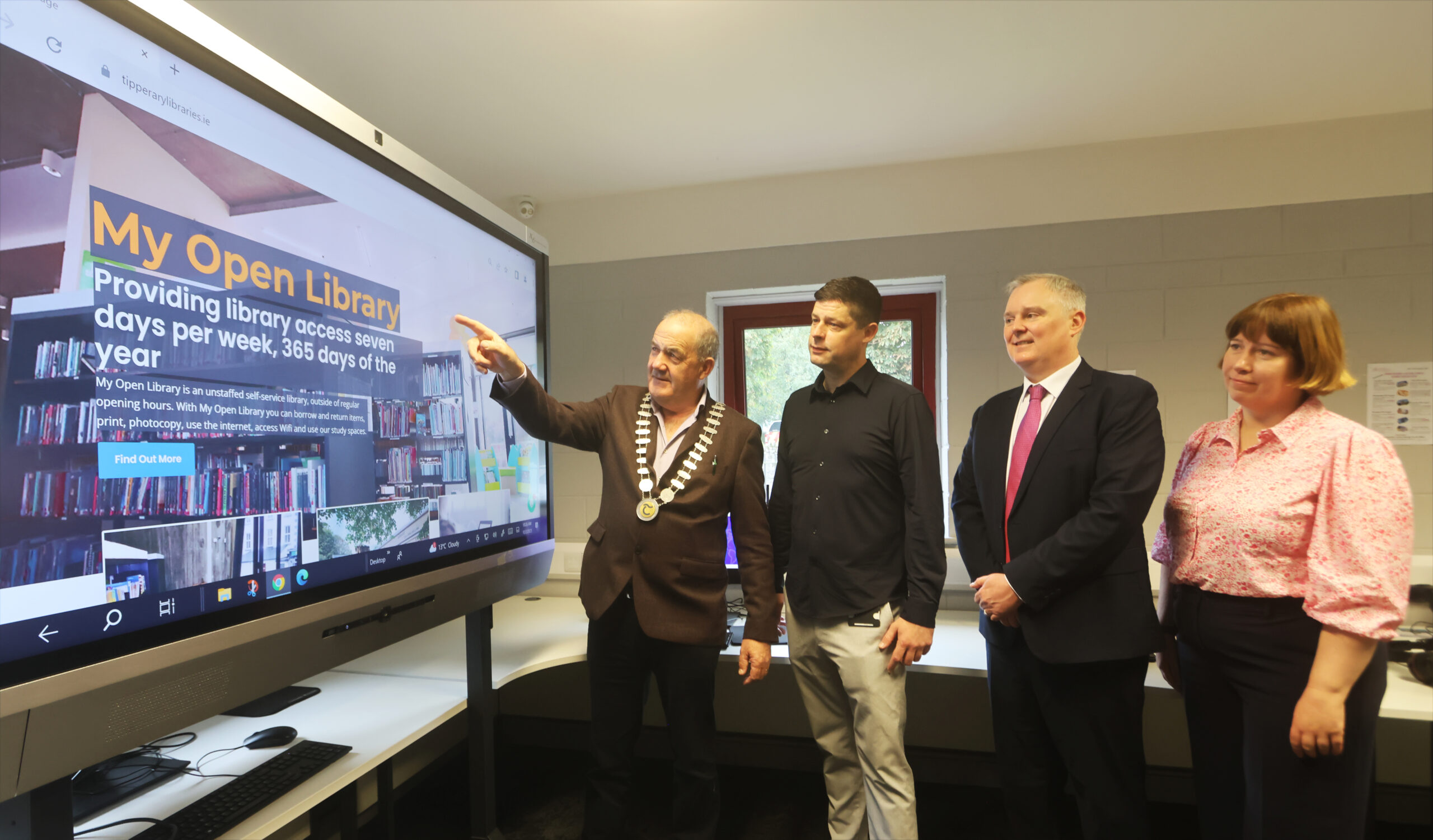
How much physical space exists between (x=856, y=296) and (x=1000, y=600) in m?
0.84

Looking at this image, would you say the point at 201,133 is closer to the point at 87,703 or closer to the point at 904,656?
the point at 87,703

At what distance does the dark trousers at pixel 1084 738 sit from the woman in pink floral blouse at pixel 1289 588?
0.15 m

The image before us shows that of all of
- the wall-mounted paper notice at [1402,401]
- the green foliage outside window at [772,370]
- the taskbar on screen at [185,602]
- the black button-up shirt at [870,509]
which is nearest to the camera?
the taskbar on screen at [185,602]

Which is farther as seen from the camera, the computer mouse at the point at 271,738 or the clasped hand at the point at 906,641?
the clasped hand at the point at 906,641

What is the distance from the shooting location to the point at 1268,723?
4.26 ft

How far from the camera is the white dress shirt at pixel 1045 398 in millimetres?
1588

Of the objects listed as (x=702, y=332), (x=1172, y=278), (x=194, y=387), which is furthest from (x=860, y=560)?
(x=1172, y=278)

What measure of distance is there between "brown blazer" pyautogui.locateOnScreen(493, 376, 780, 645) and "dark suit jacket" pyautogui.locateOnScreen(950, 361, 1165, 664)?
65 cm

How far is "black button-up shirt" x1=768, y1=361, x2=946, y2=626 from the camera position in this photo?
164 cm

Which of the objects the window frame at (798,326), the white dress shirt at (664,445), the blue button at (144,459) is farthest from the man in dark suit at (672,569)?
the window frame at (798,326)

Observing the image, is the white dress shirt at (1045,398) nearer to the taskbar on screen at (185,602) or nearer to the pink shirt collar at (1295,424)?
the pink shirt collar at (1295,424)

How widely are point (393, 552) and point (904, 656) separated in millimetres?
1246

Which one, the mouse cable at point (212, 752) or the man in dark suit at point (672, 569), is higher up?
the man in dark suit at point (672, 569)

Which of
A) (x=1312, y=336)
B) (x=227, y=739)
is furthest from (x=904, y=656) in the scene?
(x=227, y=739)
